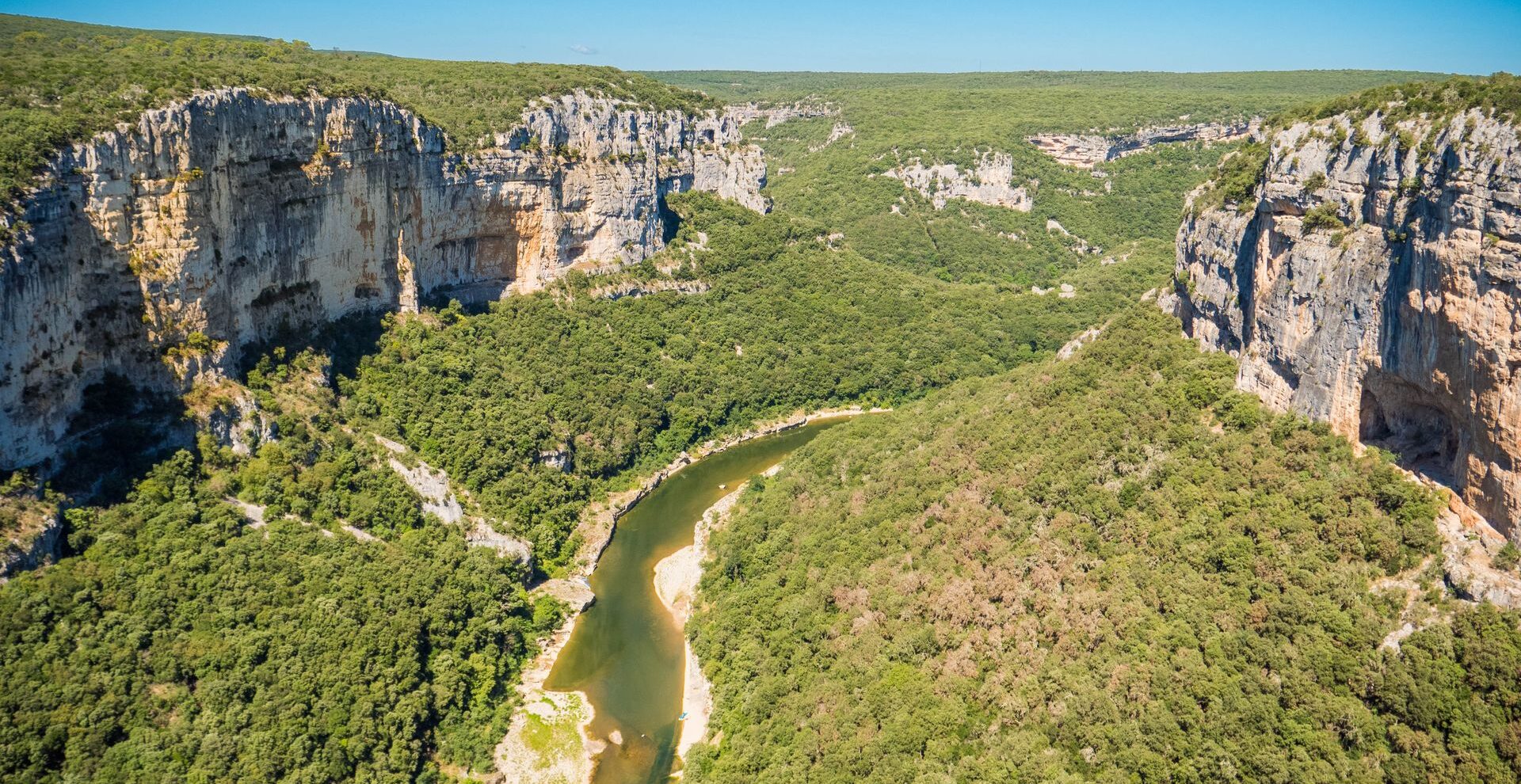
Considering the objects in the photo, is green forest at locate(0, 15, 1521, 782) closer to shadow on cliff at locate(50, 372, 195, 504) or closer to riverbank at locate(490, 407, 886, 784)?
shadow on cliff at locate(50, 372, 195, 504)

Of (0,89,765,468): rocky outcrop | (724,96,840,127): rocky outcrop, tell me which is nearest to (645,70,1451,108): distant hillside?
(724,96,840,127): rocky outcrop

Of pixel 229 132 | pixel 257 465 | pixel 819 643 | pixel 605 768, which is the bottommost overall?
pixel 605 768

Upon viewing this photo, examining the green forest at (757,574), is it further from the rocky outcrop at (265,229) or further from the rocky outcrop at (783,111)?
the rocky outcrop at (783,111)

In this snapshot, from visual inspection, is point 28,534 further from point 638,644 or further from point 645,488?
point 645,488

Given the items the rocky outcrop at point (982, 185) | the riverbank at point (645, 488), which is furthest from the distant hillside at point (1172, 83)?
the riverbank at point (645, 488)

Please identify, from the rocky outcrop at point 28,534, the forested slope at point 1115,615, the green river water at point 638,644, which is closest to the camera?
the forested slope at point 1115,615

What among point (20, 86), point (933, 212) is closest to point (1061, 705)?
point (20, 86)

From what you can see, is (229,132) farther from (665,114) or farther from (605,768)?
(665,114)
